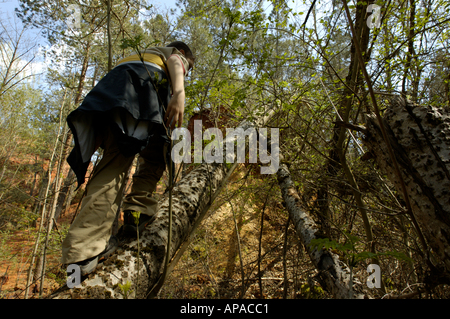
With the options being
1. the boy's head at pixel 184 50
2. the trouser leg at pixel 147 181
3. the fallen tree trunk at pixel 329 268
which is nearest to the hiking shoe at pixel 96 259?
the trouser leg at pixel 147 181

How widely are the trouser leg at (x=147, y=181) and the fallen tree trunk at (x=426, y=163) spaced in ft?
4.32

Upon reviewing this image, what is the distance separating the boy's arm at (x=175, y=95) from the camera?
1369 millimetres

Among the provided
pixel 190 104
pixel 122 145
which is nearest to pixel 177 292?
pixel 190 104

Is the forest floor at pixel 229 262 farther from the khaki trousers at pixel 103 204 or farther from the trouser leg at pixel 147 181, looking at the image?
the khaki trousers at pixel 103 204

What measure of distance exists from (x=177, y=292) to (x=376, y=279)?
3029 mm

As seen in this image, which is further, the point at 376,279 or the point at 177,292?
the point at 177,292

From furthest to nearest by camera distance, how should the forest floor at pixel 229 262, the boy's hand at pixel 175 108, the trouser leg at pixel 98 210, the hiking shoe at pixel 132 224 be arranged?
1. the forest floor at pixel 229 262
2. the boy's hand at pixel 175 108
3. the hiking shoe at pixel 132 224
4. the trouser leg at pixel 98 210

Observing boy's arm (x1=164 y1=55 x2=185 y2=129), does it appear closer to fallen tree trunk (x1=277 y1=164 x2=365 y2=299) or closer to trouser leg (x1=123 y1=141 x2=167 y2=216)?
trouser leg (x1=123 y1=141 x2=167 y2=216)

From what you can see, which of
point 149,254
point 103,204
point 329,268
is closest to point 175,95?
point 103,204

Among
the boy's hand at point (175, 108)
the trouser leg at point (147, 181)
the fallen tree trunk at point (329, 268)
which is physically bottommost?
the fallen tree trunk at point (329, 268)

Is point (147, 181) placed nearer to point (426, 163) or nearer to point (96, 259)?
point (96, 259)

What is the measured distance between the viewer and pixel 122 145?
1.25 meters

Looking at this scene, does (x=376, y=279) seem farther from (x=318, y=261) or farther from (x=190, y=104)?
(x=190, y=104)

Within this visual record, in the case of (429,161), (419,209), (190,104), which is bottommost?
(419,209)
